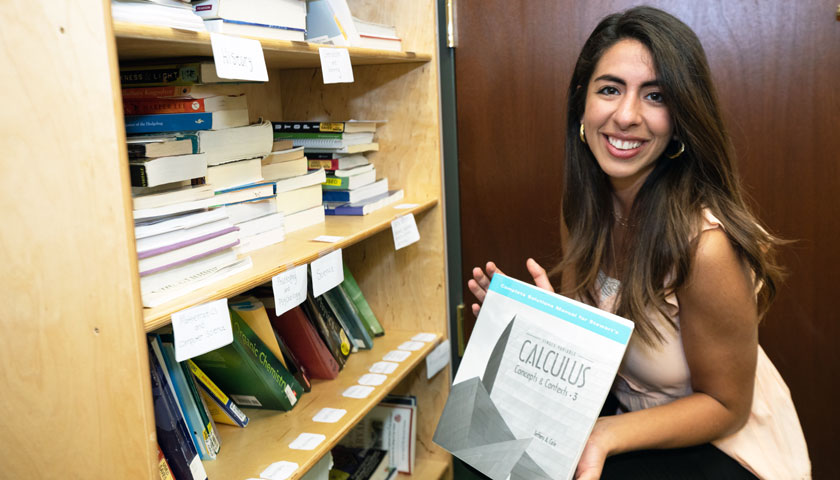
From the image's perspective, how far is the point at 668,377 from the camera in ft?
4.75

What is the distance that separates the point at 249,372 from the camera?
4.76 ft

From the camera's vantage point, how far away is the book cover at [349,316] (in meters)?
1.84

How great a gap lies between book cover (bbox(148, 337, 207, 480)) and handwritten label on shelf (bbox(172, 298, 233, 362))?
21cm

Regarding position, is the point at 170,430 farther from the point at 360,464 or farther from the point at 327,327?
the point at 360,464

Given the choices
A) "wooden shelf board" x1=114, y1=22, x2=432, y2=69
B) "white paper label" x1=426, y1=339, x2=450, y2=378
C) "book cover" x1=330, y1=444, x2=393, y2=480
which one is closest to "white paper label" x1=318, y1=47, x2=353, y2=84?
"wooden shelf board" x1=114, y1=22, x2=432, y2=69

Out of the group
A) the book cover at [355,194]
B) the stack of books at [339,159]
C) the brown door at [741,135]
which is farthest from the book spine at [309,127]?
the brown door at [741,135]

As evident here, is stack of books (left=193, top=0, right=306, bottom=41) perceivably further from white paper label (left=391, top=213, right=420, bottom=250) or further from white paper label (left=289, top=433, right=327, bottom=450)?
white paper label (left=289, top=433, right=327, bottom=450)

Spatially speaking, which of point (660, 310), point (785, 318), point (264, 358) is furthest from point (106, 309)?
point (785, 318)

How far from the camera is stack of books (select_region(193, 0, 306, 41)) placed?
1252mm

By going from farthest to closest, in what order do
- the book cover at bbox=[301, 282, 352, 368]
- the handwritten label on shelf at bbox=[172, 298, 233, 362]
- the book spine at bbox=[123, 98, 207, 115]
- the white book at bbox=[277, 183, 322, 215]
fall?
the book cover at bbox=[301, 282, 352, 368]
the white book at bbox=[277, 183, 322, 215]
the book spine at bbox=[123, 98, 207, 115]
the handwritten label on shelf at bbox=[172, 298, 233, 362]

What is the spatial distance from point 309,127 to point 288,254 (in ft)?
1.84

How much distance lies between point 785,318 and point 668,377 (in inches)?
29.0

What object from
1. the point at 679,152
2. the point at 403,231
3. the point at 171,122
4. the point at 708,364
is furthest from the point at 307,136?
the point at 708,364

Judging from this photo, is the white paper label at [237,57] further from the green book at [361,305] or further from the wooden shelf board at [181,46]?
the green book at [361,305]
